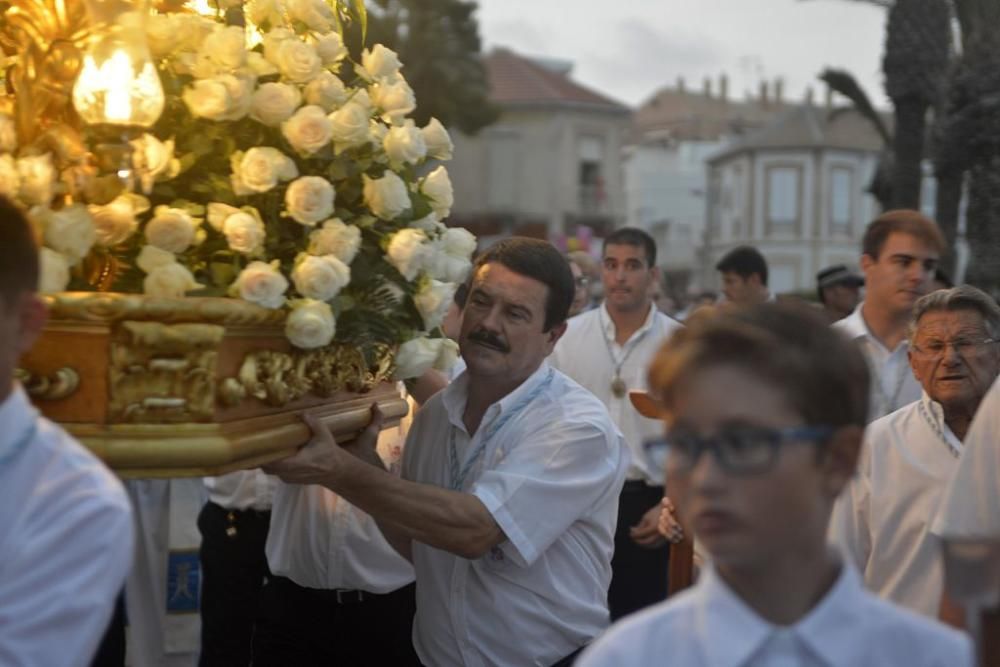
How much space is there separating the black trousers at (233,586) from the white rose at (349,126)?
2.85 m

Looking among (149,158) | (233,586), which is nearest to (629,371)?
(233,586)

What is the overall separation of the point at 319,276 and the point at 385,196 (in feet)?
1.24

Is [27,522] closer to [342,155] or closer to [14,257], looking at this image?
[14,257]

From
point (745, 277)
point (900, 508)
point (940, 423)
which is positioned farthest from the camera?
point (745, 277)

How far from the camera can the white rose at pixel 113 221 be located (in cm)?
347

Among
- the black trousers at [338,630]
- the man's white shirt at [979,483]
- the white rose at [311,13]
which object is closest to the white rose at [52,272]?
the white rose at [311,13]

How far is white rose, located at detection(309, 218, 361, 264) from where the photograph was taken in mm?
3799

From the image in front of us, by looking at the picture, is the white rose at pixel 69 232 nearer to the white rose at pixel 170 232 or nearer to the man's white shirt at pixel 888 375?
the white rose at pixel 170 232

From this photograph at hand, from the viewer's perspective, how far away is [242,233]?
11.9 feet

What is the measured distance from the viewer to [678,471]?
8.10ft

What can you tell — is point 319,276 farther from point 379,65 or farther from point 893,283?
point 893,283

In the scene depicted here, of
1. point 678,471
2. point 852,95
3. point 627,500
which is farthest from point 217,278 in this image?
point 852,95

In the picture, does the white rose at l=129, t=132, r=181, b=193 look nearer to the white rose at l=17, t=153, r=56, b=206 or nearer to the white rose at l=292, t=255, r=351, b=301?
the white rose at l=17, t=153, r=56, b=206

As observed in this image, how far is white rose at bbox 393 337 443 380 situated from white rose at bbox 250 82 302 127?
0.73 m
